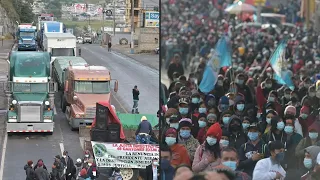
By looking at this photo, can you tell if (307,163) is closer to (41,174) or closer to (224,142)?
(224,142)

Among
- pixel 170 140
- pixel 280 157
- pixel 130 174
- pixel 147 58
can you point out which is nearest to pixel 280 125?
pixel 280 157

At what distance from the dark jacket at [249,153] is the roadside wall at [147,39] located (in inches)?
2622

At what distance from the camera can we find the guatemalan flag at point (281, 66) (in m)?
6.58

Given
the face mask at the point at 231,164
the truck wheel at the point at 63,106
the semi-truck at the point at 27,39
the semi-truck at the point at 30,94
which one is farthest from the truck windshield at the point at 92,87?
the semi-truck at the point at 27,39

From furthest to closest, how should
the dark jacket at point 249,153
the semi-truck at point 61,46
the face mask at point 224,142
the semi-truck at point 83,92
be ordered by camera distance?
the semi-truck at point 61,46
the semi-truck at point 83,92
the face mask at point 224,142
the dark jacket at point 249,153

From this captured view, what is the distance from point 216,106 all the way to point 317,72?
1.07 meters

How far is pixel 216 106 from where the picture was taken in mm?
7000

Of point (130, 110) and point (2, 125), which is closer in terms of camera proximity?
point (2, 125)

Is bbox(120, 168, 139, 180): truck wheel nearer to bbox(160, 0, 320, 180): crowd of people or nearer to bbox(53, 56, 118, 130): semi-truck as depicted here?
bbox(53, 56, 118, 130): semi-truck

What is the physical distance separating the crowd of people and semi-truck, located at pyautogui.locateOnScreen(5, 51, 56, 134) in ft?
65.9

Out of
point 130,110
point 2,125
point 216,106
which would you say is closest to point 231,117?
point 216,106

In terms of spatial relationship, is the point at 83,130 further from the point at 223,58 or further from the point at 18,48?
the point at 18,48

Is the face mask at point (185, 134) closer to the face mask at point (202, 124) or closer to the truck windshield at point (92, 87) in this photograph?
the face mask at point (202, 124)

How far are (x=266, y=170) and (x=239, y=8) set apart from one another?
1598mm
